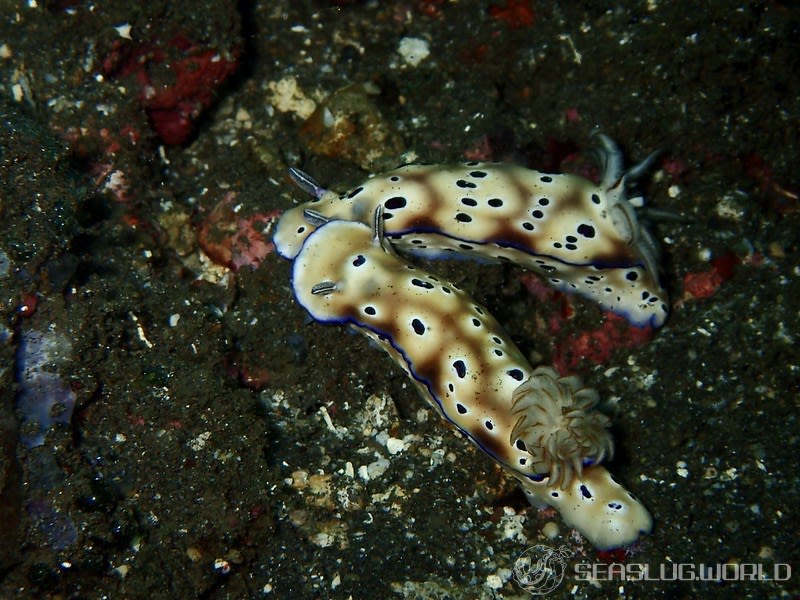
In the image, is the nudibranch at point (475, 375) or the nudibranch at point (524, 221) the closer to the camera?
the nudibranch at point (475, 375)

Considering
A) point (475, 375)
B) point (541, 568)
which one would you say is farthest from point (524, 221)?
point (541, 568)

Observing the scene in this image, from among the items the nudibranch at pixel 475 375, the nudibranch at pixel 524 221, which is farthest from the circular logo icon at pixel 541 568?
the nudibranch at pixel 524 221

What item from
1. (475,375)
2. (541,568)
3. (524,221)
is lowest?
(541,568)

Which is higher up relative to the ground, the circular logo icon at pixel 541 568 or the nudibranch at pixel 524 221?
the nudibranch at pixel 524 221

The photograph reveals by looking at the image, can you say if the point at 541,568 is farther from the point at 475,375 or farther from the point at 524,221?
the point at 524,221

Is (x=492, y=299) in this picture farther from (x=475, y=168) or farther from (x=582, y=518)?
(x=582, y=518)

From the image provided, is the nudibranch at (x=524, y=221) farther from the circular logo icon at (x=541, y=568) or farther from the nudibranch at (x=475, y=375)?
the circular logo icon at (x=541, y=568)
